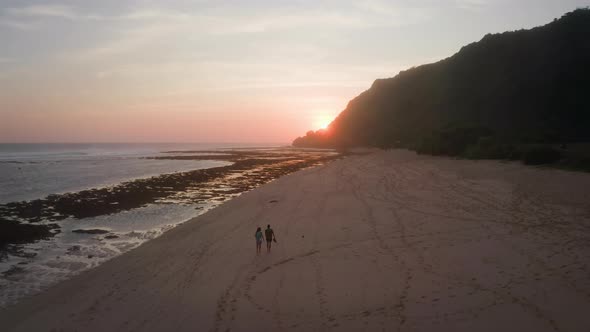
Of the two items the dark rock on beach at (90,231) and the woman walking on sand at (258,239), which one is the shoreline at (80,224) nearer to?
the dark rock on beach at (90,231)

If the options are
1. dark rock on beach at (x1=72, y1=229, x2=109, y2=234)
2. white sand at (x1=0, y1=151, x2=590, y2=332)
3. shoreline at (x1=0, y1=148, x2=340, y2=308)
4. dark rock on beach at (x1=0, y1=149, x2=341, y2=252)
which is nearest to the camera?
white sand at (x1=0, y1=151, x2=590, y2=332)

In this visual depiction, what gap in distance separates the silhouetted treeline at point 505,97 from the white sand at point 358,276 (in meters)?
28.5

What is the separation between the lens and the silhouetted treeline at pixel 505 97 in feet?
186

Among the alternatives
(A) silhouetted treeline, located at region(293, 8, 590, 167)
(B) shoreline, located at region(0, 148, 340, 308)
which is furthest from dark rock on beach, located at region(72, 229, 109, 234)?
(A) silhouetted treeline, located at region(293, 8, 590, 167)

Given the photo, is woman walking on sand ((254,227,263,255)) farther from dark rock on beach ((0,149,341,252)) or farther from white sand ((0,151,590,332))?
dark rock on beach ((0,149,341,252))

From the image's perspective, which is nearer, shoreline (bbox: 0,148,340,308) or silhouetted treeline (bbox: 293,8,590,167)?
shoreline (bbox: 0,148,340,308)

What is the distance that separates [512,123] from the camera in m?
75.1

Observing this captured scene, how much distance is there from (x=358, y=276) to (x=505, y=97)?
82142 millimetres

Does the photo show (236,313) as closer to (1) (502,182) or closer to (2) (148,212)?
(2) (148,212)

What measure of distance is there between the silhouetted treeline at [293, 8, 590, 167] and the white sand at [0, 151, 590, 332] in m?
28.5

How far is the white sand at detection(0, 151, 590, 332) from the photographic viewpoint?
343 inches

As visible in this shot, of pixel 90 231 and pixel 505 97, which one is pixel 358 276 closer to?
pixel 90 231

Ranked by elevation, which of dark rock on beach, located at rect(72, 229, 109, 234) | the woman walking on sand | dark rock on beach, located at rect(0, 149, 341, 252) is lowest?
dark rock on beach, located at rect(72, 229, 109, 234)

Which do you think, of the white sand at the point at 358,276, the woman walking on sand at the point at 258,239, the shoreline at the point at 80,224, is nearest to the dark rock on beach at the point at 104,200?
the shoreline at the point at 80,224
